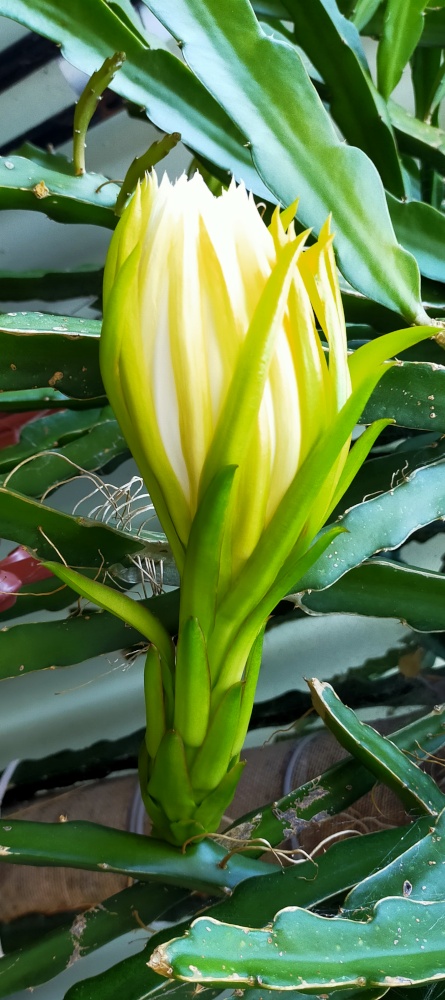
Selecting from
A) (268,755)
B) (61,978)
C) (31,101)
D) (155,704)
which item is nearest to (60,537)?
(155,704)

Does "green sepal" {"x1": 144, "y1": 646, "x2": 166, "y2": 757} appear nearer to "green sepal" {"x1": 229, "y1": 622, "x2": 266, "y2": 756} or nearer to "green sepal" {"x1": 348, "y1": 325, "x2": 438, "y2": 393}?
"green sepal" {"x1": 229, "y1": 622, "x2": 266, "y2": 756}

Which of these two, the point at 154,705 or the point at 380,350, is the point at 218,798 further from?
the point at 380,350

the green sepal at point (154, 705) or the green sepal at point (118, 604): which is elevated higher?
the green sepal at point (118, 604)

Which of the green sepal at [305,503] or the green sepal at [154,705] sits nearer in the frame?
the green sepal at [305,503]

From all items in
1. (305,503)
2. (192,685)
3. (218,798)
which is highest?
(305,503)

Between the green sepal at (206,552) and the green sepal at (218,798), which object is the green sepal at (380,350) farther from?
the green sepal at (218,798)

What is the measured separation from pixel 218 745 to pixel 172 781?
0.12 ft

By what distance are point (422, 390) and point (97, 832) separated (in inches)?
15.5

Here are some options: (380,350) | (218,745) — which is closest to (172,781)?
(218,745)

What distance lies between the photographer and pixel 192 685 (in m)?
0.37

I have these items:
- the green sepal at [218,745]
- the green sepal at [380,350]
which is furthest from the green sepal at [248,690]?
the green sepal at [380,350]

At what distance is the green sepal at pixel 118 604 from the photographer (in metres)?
0.37

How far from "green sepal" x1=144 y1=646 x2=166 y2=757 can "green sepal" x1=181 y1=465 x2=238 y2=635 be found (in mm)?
69

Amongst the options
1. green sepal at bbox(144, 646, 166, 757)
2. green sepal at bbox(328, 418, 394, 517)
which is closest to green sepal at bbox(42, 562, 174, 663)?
green sepal at bbox(144, 646, 166, 757)
